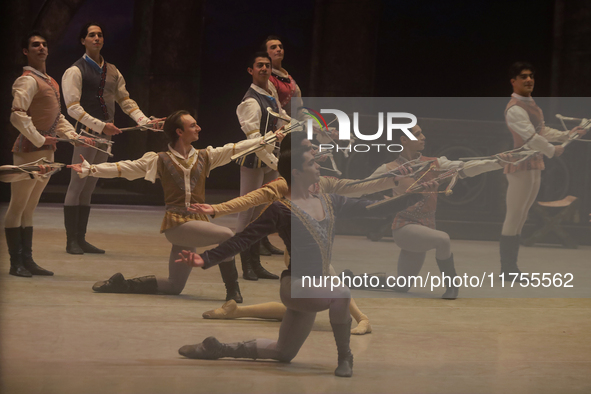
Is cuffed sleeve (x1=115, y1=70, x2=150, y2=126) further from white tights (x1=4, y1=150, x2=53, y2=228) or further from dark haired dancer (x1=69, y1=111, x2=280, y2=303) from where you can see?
A: dark haired dancer (x1=69, y1=111, x2=280, y2=303)

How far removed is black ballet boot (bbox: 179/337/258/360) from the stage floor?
0.03 meters

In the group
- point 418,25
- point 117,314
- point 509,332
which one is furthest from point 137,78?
point 509,332

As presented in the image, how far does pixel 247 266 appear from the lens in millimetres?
4910

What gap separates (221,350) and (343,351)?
0.53 meters

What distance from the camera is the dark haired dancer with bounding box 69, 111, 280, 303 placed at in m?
4.11

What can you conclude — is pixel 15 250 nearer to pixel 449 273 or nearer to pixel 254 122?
pixel 254 122

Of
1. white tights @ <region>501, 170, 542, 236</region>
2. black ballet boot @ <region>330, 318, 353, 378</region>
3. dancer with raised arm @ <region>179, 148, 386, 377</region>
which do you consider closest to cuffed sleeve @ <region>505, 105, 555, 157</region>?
white tights @ <region>501, 170, 542, 236</region>

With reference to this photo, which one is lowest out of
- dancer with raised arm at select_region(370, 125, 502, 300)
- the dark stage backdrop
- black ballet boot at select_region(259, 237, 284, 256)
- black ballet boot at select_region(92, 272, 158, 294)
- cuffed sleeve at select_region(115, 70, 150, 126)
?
black ballet boot at select_region(92, 272, 158, 294)

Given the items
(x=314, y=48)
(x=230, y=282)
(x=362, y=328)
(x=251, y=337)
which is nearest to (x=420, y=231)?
(x=362, y=328)

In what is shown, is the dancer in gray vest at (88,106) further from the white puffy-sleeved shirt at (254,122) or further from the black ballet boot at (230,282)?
the black ballet boot at (230,282)

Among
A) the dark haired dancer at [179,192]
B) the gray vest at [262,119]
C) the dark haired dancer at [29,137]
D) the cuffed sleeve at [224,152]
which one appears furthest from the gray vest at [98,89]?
the cuffed sleeve at [224,152]

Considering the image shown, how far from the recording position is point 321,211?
10.1 feet

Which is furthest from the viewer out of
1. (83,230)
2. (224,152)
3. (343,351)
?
(83,230)

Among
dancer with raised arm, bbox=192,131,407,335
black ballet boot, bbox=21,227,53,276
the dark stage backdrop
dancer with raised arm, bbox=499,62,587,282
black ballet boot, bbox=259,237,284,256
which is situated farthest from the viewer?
the dark stage backdrop
